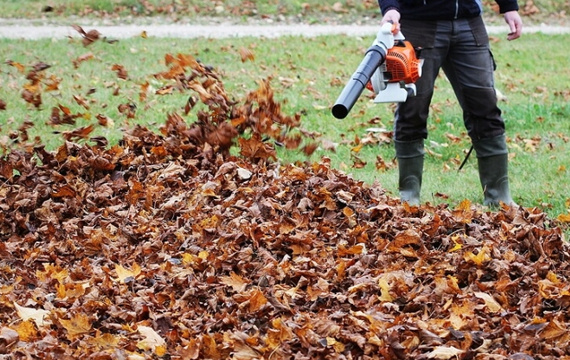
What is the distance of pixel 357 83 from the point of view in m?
4.27

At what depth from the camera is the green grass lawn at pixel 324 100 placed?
6.29m

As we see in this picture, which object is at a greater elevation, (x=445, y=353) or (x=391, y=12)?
(x=391, y=12)

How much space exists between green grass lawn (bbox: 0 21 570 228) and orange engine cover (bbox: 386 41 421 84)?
3.92 feet

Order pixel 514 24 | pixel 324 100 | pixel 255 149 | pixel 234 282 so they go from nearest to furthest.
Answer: pixel 234 282
pixel 255 149
pixel 514 24
pixel 324 100

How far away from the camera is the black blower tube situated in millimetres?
→ 4137

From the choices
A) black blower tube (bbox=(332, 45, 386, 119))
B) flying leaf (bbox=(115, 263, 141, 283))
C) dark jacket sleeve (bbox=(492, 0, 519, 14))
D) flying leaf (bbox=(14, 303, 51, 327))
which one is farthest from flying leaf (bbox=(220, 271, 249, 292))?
dark jacket sleeve (bbox=(492, 0, 519, 14))

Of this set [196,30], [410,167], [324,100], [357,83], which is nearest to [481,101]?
[410,167]

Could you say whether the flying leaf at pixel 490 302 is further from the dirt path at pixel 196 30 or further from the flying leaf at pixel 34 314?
the dirt path at pixel 196 30

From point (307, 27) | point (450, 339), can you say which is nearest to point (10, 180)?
point (450, 339)

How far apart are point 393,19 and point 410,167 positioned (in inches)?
44.8

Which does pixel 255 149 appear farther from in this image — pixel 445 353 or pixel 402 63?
pixel 445 353

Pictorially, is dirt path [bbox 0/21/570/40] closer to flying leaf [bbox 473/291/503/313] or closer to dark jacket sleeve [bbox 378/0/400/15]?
dark jacket sleeve [bbox 378/0/400/15]

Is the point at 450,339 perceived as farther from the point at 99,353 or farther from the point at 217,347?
the point at 99,353

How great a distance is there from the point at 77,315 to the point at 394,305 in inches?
50.2
